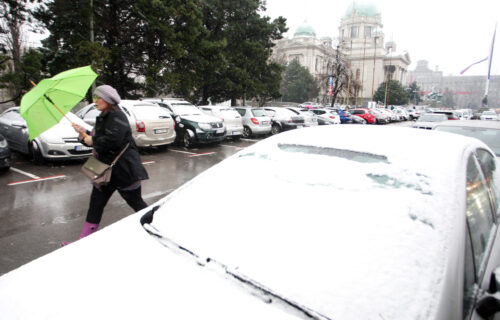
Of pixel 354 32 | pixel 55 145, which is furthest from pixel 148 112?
pixel 354 32

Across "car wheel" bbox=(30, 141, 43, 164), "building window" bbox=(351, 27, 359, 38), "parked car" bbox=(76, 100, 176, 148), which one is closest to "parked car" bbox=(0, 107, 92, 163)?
"car wheel" bbox=(30, 141, 43, 164)

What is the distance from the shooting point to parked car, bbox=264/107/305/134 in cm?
1705

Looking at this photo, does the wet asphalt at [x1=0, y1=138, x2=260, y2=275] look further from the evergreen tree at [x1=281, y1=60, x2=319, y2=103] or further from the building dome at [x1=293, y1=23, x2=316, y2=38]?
the building dome at [x1=293, y1=23, x2=316, y2=38]

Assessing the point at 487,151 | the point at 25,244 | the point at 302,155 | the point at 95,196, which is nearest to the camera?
the point at 302,155

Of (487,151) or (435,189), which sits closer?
(435,189)

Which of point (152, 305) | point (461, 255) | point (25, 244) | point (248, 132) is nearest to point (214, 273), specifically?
point (152, 305)

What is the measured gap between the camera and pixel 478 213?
5.63 feet

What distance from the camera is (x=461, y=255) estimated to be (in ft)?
4.37

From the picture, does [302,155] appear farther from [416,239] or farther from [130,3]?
[130,3]

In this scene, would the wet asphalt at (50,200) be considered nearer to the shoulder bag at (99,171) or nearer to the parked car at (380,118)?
the shoulder bag at (99,171)

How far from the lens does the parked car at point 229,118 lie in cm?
1368

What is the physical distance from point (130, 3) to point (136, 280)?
17968 millimetres

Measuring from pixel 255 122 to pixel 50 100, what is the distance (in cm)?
1252

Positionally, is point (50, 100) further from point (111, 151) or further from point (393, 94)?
point (393, 94)
